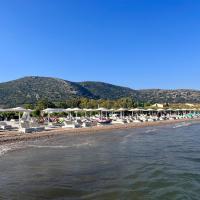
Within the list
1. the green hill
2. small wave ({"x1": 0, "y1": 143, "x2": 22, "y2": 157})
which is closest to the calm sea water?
small wave ({"x1": 0, "y1": 143, "x2": 22, "y2": 157})

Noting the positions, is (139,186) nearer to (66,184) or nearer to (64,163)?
(66,184)

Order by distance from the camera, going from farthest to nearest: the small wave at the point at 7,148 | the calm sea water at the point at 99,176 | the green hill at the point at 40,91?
the green hill at the point at 40,91, the small wave at the point at 7,148, the calm sea water at the point at 99,176

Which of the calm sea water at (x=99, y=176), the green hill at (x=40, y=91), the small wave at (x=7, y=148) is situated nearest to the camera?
the calm sea water at (x=99, y=176)

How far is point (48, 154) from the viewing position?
2056 cm

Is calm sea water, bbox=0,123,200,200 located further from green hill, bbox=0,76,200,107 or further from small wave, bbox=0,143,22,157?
green hill, bbox=0,76,200,107

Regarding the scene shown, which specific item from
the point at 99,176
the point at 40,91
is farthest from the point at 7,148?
the point at 40,91

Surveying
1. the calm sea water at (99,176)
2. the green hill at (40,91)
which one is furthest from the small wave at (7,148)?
the green hill at (40,91)

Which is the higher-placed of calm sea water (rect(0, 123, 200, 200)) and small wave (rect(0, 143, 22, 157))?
small wave (rect(0, 143, 22, 157))

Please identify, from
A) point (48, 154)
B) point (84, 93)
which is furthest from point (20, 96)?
point (48, 154)

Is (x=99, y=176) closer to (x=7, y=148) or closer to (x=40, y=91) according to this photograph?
(x=7, y=148)

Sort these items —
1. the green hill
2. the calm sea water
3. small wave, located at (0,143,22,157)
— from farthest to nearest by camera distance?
the green hill → small wave, located at (0,143,22,157) → the calm sea water

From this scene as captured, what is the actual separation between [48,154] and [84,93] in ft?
517

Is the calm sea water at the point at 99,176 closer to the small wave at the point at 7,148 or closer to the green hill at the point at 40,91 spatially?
the small wave at the point at 7,148

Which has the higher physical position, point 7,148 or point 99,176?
point 7,148
